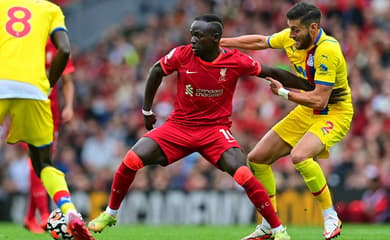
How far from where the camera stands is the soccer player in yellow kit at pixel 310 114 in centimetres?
984

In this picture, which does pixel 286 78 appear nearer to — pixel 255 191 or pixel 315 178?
pixel 315 178

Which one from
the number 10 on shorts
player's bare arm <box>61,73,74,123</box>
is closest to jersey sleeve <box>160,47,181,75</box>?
the number 10 on shorts

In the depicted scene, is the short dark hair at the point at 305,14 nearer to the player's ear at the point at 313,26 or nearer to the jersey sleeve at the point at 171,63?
the player's ear at the point at 313,26

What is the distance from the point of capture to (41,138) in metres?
8.56

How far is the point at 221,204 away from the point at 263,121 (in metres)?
2.16

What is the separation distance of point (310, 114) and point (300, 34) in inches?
38.9

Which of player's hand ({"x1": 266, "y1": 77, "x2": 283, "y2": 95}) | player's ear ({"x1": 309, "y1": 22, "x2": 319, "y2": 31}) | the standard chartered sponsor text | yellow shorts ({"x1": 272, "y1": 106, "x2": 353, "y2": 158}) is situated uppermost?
player's ear ({"x1": 309, "y1": 22, "x2": 319, "y2": 31})

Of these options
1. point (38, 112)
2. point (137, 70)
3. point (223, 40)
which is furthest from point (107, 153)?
point (38, 112)

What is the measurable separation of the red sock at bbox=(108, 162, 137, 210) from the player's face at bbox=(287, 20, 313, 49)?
2.24 meters

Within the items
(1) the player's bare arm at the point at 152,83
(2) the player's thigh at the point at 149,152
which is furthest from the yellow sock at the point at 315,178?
(1) the player's bare arm at the point at 152,83

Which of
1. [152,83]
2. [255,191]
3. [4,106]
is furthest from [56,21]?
[255,191]

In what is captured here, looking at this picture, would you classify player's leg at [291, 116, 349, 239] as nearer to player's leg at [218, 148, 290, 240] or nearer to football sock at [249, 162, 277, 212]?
football sock at [249, 162, 277, 212]

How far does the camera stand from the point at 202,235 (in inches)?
460

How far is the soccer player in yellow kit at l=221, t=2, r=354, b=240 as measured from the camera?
32.3 feet
